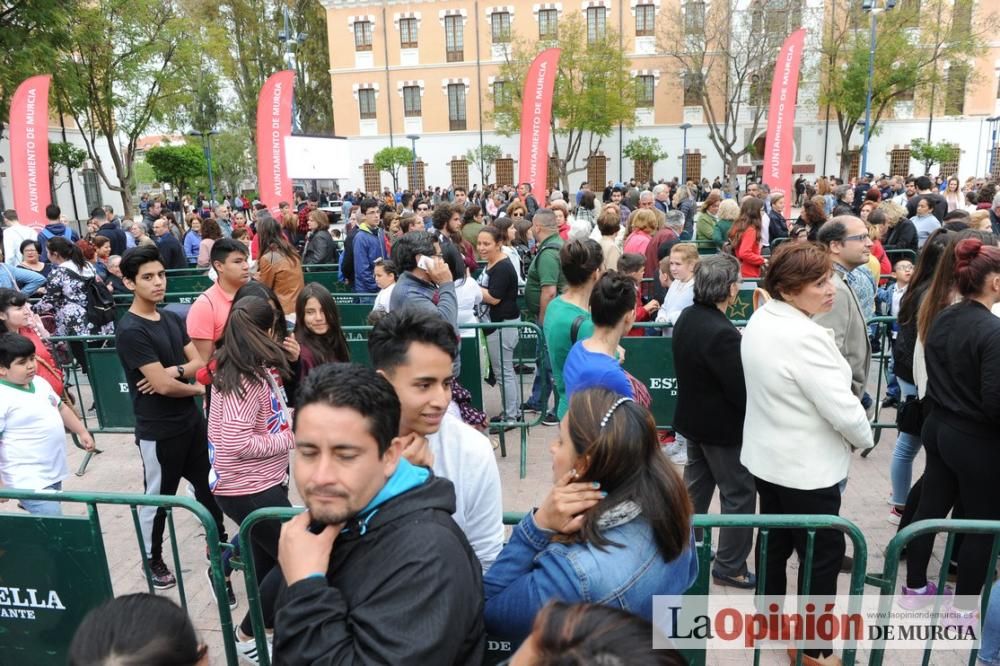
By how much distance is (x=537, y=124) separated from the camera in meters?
13.0

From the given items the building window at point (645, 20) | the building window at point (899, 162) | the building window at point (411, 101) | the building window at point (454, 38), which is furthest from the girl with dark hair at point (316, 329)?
the building window at point (899, 162)

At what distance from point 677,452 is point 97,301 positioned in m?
6.86

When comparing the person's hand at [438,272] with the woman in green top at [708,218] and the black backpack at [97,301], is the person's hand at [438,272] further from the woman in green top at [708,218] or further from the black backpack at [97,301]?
the woman in green top at [708,218]

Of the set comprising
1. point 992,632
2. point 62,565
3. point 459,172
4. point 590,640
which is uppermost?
point 459,172

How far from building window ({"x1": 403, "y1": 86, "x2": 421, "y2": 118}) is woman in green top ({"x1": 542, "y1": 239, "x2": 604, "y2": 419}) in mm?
39737

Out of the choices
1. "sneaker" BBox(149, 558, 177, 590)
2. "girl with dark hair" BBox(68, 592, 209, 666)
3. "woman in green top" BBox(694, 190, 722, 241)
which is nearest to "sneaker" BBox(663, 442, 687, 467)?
"sneaker" BBox(149, 558, 177, 590)

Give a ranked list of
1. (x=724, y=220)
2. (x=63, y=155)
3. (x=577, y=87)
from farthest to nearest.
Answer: (x=577, y=87), (x=63, y=155), (x=724, y=220)

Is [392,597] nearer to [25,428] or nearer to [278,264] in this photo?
[25,428]

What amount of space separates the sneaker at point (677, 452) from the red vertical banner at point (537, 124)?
7517 mm

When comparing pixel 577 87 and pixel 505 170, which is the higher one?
pixel 577 87

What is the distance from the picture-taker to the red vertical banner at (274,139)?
40.9 feet

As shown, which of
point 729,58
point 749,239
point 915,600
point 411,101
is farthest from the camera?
point 411,101

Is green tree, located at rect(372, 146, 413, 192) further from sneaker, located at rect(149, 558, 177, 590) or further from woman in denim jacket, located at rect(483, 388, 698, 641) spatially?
woman in denim jacket, located at rect(483, 388, 698, 641)

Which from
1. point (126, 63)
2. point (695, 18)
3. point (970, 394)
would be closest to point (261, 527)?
point (970, 394)
